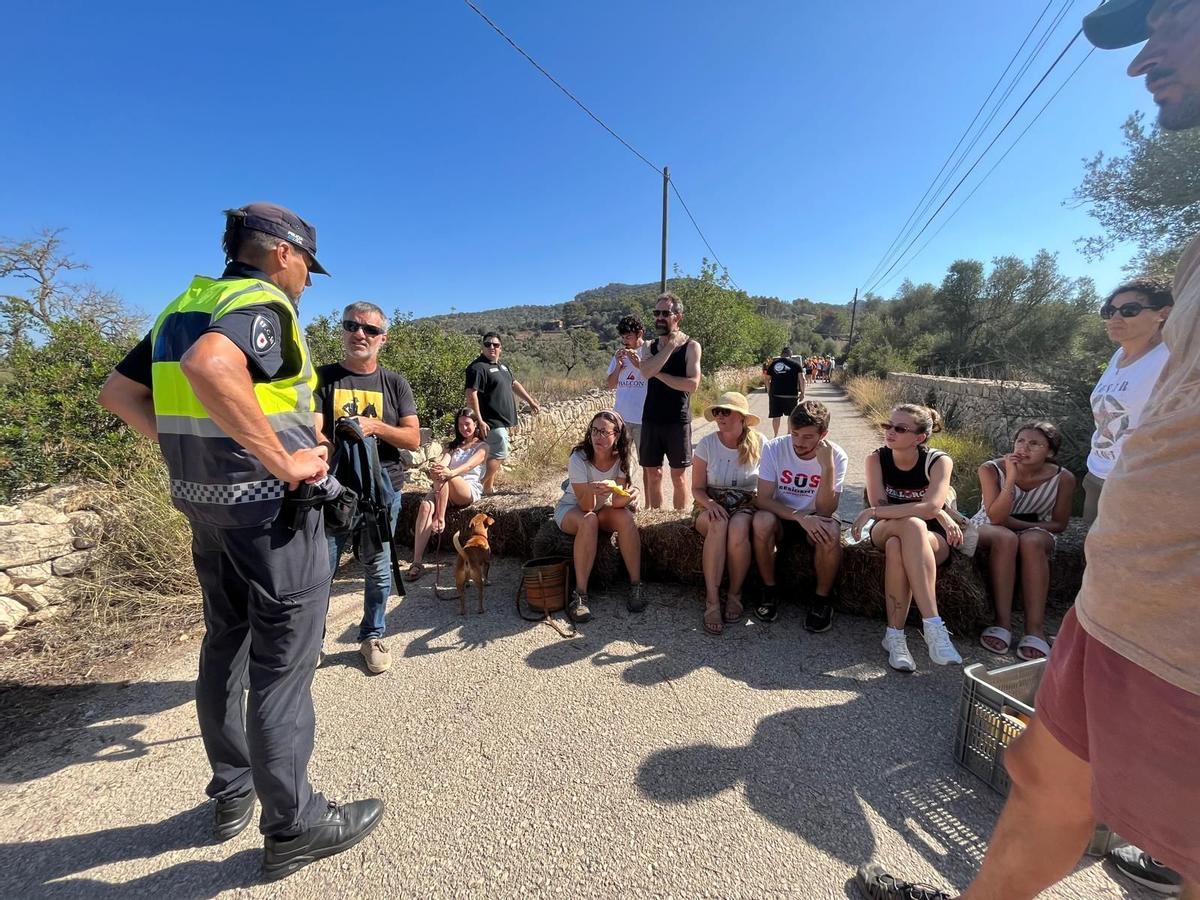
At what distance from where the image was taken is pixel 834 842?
171cm

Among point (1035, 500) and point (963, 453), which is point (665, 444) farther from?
point (963, 453)

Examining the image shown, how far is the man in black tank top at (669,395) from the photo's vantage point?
13.8ft

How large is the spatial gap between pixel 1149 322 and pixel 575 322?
5146 cm

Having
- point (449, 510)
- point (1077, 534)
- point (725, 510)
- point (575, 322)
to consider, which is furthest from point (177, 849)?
point (575, 322)

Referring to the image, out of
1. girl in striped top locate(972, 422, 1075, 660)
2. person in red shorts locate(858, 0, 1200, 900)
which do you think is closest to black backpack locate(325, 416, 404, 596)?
person in red shorts locate(858, 0, 1200, 900)

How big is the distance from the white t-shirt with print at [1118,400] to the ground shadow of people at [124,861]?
392cm

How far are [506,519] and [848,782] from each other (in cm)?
298

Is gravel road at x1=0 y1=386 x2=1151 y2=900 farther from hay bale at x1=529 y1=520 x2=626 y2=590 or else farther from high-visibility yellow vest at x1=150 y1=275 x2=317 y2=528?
high-visibility yellow vest at x1=150 y1=275 x2=317 y2=528

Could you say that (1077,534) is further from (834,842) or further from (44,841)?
(44,841)

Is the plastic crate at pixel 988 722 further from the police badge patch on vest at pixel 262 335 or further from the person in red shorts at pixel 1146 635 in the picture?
the police badge patch on vest at pixel 262 335

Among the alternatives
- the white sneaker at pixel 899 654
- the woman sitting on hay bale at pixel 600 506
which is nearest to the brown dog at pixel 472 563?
the woman sitting on hay bale at pixel 600 506

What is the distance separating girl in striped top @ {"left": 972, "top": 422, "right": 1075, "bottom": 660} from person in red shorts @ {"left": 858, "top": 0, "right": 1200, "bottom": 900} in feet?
7.16

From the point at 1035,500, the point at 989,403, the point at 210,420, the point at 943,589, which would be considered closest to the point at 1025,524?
the point at 1035,500

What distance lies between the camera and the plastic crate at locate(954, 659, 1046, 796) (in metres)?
1.81
